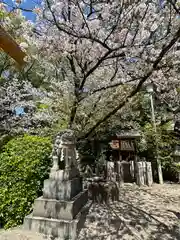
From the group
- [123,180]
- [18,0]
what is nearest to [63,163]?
[18,0]

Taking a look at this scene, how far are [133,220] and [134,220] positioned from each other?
0.02 meters

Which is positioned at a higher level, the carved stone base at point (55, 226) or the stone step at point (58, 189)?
the stone step at point (58, 189)

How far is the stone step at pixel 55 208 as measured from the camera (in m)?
3.93

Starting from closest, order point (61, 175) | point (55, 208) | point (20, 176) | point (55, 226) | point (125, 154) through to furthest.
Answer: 1. point (55, 226)
2. point (55, 208)
3. point (61, 175)
4. point (20, 176)
5. point (125, 154)

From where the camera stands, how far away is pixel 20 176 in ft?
14.7

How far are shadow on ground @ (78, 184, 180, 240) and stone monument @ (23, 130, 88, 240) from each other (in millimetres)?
313

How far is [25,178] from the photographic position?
4.46 metres

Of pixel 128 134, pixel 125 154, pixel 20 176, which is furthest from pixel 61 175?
pixel 125 154

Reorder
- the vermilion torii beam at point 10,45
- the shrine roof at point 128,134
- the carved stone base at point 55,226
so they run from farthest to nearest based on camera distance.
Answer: the shrine roof at point 128,134 < the carved stone base at point 55,226 < the vermilion torii beam at point 10,45

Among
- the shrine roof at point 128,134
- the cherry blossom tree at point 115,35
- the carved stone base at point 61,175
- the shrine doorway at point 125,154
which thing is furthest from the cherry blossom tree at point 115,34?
the shrine doorway at point 125,154

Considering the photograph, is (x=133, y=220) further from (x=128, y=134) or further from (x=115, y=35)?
(x=128, y=134)

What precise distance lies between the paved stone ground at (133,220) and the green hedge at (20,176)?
0.44 m

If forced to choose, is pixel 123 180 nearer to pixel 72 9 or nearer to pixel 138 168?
pixel 138 168

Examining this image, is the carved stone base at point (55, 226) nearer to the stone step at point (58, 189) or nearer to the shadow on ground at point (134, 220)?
the shadow on ground at point (134, 220)
